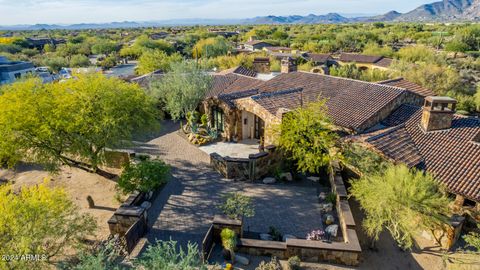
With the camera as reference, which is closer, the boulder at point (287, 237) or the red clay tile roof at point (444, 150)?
the boulder at point (287, 237)

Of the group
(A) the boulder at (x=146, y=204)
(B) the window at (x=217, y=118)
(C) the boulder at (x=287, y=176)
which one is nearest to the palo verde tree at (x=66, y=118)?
(A) the boulder at (x=146, y=204)

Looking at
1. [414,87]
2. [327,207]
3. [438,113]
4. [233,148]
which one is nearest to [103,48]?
[233,148]

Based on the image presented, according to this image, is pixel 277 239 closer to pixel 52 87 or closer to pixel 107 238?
pixel 107 238

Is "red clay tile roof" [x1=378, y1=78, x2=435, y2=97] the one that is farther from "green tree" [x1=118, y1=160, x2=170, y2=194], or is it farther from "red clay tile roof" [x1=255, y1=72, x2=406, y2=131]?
"green tree" [x1=118, y1=160, x2=170, y2=194]

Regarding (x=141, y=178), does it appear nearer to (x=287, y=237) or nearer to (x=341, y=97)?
(x=287, y=237)

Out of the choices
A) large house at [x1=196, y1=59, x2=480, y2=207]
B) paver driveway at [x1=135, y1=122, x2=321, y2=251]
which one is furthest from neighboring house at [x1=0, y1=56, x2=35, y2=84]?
paver driveway at [x1=135, y1=122, x2=321, y2=251]

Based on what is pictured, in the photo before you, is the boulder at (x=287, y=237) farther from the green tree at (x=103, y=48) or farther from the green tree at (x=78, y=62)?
the green tree at (x=103, y=48)

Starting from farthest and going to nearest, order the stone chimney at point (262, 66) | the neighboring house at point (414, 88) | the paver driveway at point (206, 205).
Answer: the stone chimney at point (262, 66), the neighboring house at point (414, 88), the paver driveway at point (206, 205)
